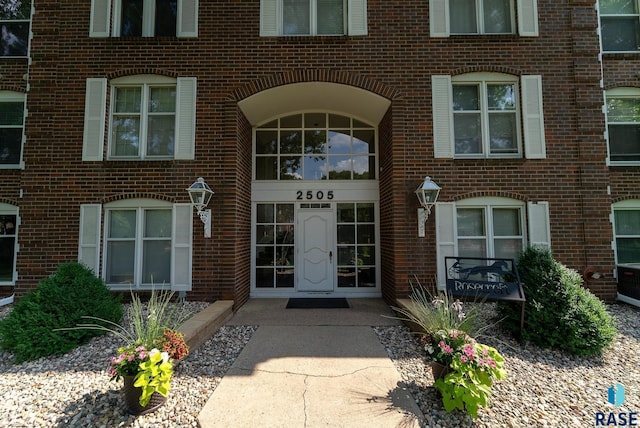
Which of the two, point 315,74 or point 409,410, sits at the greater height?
point 315,74

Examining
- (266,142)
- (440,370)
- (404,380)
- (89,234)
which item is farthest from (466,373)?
(89,234)

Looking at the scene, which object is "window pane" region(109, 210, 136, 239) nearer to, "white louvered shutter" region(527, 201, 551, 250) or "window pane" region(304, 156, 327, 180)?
"window pane" region(304, 156, 327, 180)

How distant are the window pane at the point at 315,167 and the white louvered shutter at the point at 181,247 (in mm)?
2816

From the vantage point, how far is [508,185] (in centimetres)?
626

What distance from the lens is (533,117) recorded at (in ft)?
20.9

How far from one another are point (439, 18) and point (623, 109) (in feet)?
15.0

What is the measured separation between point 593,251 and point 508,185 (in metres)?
2.14

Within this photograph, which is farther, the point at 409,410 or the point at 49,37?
the point at 49,37

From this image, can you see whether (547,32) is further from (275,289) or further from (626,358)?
(275,289)

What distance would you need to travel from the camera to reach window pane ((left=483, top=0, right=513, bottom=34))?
6.68 meters

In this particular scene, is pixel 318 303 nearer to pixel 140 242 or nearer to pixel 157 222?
pixel 157 222

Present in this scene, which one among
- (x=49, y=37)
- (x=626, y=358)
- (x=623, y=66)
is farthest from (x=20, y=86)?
(x=623, y=66)

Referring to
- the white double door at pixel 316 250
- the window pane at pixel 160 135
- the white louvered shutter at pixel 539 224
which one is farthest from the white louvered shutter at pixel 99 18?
the white louvered shutter at pixel 539 224

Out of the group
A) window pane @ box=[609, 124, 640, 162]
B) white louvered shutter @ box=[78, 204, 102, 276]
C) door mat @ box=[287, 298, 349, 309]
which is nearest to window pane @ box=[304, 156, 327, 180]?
door mat @ box=[287, 298, 349, 309]
